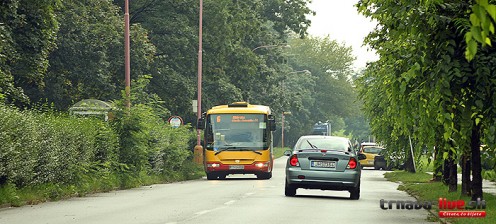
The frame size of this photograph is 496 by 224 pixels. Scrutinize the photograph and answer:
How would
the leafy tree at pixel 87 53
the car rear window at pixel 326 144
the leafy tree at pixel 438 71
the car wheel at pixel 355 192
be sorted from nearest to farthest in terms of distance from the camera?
the leafy tree at pixel 438 71 < the car rear window at pixel 326 144 < the car wheel at pixel 355 192 < the leafy tree at pixel 87 53

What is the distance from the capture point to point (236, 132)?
4059 cm

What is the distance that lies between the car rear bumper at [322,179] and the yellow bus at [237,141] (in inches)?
628

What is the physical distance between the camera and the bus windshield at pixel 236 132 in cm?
4038

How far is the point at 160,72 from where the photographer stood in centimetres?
5453

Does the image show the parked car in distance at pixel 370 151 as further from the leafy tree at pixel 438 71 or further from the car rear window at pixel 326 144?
the leafy tree at pixel 438 71

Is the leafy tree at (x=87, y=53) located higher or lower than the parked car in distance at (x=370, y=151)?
higher

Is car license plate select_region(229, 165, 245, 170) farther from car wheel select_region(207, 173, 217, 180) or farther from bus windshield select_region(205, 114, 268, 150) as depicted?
car wheel select_region(207, 173, 217, 180)

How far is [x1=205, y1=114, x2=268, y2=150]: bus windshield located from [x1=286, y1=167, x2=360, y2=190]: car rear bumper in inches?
641

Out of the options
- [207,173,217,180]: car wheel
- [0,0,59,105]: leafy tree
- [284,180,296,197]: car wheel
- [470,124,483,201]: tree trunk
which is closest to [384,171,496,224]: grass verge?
[470,124,483,201]: tree trunk

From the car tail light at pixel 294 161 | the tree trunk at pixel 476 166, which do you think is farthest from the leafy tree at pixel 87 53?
the tree trunk at pixel 476 166

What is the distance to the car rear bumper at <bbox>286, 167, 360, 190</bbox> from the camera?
77.7 feet

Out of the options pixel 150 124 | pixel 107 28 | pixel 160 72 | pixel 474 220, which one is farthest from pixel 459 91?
pixel 160 72

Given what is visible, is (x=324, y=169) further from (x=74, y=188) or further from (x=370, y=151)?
(x=370, y=151)

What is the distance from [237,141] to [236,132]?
15.9 inches
